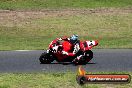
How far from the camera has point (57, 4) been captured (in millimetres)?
41781

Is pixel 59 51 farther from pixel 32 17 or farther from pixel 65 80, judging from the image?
pixel 32 17

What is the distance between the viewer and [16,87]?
12.9 meters

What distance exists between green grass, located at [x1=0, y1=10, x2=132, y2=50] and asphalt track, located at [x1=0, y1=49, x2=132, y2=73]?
4463mm

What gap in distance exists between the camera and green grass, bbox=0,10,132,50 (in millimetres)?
28203

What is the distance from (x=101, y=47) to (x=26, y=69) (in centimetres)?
775

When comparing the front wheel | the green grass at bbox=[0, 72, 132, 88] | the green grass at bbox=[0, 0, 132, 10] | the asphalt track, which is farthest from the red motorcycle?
the green grass at bbox=[0, 0, 132, 10]

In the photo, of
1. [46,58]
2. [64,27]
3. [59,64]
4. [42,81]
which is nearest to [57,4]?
[64,27]

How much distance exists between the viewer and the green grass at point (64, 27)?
2820 cm

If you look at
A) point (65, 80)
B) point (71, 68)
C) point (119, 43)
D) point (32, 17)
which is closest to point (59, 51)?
point (71, 68)

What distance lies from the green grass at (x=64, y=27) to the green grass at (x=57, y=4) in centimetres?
359

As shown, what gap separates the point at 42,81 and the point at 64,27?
20.2 m

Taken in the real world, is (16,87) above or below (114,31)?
above

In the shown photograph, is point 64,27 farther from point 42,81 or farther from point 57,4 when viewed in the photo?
point 42,81

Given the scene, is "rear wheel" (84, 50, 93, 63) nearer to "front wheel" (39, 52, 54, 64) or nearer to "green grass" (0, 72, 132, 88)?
"front wheel" (39, 52, 54, 64)
